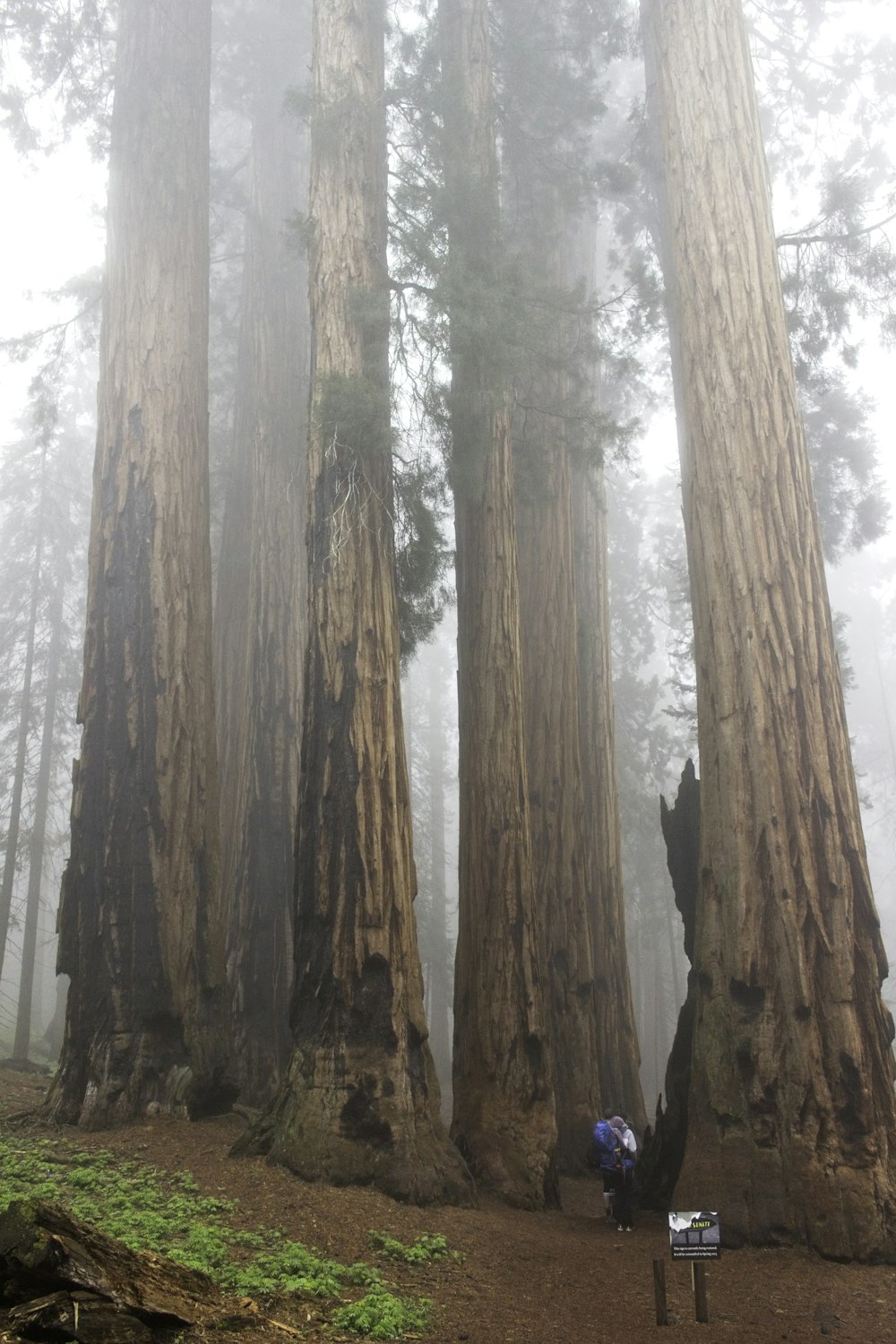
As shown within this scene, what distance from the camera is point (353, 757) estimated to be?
770cm

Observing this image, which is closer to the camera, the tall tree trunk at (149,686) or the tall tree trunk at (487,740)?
the tall tree trunk at (149,686)

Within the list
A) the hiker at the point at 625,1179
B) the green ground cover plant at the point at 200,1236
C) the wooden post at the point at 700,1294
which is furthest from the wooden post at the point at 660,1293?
the hiker at the point at 625,1179

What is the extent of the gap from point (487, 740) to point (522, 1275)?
475cm

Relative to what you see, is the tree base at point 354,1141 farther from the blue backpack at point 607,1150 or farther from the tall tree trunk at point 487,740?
the blue backpack at point 607,1150

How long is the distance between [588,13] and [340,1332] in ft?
53.6

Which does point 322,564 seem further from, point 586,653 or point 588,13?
point 588,13

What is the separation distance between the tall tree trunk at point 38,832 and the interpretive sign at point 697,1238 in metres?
15.8

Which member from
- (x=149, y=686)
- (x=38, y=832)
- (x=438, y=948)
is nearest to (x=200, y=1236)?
(x=149, y=686)

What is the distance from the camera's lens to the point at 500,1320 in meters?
5.25

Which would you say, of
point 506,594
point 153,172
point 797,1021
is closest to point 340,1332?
point 797,1021

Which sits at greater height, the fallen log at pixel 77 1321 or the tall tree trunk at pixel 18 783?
the tall tree trunk at pixel 18 783

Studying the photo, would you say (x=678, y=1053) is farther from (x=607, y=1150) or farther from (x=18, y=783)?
(x=18, y=783)

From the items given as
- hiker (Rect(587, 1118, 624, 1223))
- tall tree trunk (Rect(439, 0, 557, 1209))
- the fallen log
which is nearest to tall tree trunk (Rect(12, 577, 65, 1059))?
tall tree trunk (Rect(439, 0, 557, 1209))

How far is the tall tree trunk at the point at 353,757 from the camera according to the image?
6934 mm
